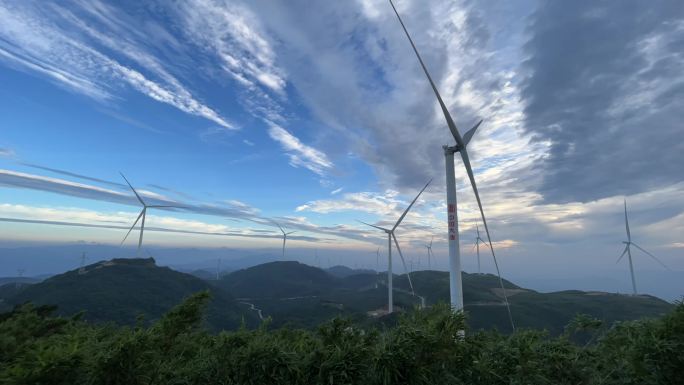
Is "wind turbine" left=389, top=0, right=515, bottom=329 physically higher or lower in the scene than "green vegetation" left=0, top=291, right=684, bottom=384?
higher

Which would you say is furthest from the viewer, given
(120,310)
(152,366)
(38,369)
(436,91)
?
(120,310)

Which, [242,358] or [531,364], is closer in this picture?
[531,364]

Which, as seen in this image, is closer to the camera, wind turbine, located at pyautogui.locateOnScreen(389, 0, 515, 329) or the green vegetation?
the green vegetation

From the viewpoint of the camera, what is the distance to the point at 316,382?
1495 cm

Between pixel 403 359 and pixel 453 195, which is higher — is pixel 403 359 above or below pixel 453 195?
below

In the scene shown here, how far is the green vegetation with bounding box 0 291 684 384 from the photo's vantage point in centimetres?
1330

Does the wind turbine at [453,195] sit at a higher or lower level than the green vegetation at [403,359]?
higher

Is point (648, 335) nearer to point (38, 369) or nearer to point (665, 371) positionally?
point (665, 371)

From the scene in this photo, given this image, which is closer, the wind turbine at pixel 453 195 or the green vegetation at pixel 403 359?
the green vegetation at pixel 403 359

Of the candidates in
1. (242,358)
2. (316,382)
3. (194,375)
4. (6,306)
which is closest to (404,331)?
(316,382)

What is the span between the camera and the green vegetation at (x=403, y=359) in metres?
13.3

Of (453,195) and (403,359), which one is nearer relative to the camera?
(403,359)

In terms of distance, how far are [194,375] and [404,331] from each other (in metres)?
9.72

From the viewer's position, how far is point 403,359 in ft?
47.3
